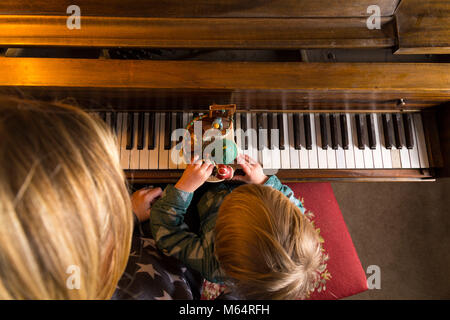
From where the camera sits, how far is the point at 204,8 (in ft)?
3.42

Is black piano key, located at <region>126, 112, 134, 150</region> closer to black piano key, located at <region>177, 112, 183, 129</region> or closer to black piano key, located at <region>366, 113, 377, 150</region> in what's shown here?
black piano key, located at <region>177, 112, 183, 129</region>

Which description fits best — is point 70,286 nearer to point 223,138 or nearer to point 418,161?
point 223,138

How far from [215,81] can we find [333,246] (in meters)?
1.02

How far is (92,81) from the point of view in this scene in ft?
3.37

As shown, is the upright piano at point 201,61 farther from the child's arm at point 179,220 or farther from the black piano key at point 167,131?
the child's arm at point 179,220

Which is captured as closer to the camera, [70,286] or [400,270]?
[70,286]

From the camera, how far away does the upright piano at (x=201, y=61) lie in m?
1.03

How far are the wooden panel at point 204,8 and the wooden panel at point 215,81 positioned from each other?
19 cm

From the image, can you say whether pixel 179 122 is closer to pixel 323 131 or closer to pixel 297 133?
pixel 297 133

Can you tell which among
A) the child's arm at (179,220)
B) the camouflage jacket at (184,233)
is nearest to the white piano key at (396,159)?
the camouflage jacket at (184,233)

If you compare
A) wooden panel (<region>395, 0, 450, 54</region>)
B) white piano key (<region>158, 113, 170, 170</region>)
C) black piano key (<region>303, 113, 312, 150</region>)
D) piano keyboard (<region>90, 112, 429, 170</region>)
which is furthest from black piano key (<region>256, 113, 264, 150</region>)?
wooden panel (<region>395, 0, 450, 54</region>)

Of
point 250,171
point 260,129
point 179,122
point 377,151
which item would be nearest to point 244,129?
point 260,129
